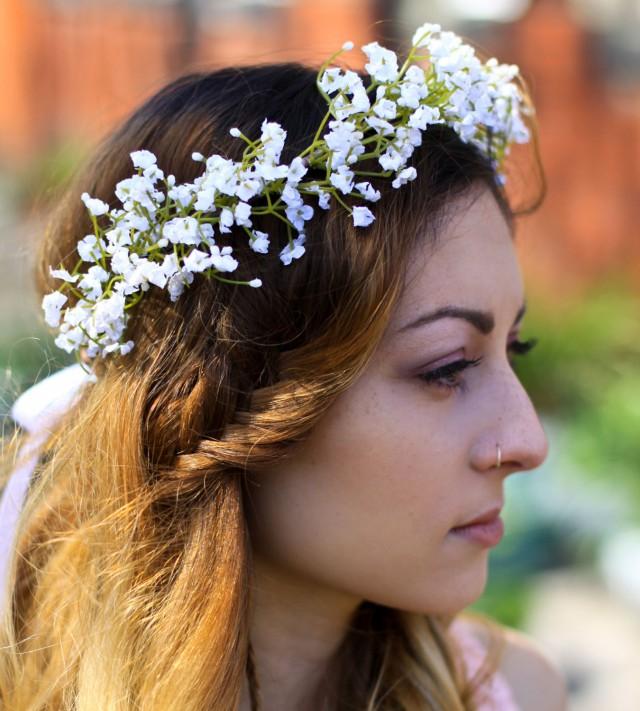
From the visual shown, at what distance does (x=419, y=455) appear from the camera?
1.56 meters

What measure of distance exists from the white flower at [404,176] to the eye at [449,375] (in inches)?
12.7

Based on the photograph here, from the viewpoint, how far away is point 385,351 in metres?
1.54

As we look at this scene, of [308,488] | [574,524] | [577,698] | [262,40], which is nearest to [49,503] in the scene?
[308,488]

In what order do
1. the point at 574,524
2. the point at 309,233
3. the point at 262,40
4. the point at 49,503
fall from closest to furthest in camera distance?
1. the point at 309,233
2. the point at 49,503
3. the point at 574,524
4. the point at 262,40

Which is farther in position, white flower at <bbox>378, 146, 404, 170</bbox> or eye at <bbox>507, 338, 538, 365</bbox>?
eye at <bbox>507, 338, 538, 365</bbox>

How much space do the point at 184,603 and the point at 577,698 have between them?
2.63m

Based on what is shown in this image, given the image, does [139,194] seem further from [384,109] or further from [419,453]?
[419,453]

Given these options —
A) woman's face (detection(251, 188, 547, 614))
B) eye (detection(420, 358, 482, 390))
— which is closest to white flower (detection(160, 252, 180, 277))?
woman's face (detection(251, 188, 547, 614))

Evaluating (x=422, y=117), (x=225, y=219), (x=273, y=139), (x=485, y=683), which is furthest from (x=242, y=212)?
(x=485, y=683)

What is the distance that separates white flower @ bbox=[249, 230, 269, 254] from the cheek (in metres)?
0.28

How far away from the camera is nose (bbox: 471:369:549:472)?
1587 millimetres

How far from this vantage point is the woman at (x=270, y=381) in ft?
4.90

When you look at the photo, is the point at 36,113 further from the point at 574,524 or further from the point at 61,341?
the point at 61,341

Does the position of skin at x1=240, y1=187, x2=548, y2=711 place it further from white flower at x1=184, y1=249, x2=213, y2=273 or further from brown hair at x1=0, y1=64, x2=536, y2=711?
white flower at x1=184, y1=249, x2=213, y2=273
